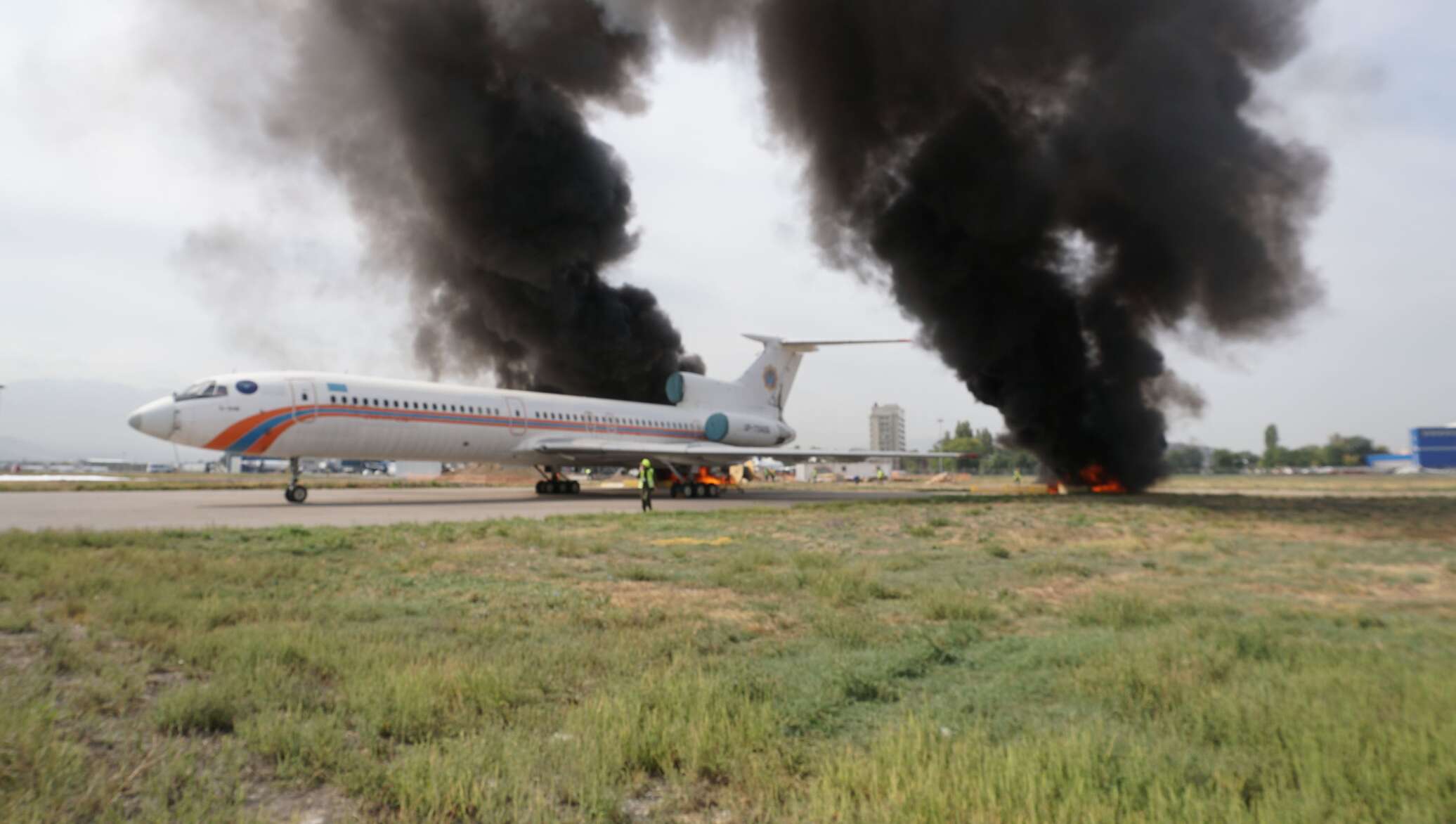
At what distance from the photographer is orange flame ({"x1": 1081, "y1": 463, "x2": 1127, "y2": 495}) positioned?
29.3 meters

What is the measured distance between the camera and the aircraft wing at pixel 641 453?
94.1ft

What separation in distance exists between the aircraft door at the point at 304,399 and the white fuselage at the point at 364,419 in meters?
0.02

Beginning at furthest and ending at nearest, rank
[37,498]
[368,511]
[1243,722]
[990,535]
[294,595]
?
[37,498] < [368,511] < [990,535] < [294,595] < [1243,722]

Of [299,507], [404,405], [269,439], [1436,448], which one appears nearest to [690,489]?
[404,405]

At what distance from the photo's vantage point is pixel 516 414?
92.6 feet

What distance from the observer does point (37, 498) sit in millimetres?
21984

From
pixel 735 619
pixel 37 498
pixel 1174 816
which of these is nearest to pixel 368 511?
pixel 37 498

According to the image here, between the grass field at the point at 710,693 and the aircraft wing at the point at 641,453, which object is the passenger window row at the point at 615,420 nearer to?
the aircraft wing at the point at 641,453

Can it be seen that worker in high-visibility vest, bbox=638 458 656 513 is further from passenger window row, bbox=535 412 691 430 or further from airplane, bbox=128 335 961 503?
passenger window row, bbox=535 412 691 430

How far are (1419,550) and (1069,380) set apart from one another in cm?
1620

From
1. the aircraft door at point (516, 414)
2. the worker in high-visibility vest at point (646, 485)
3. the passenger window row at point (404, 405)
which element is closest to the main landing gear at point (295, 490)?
the passenger window row at point (404, 405)

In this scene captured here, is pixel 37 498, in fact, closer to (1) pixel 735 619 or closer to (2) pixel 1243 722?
(1) pixel 735 619

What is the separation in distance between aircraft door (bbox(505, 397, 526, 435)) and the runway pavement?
236cm

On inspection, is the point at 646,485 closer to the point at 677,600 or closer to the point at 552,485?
the point at 552,485
